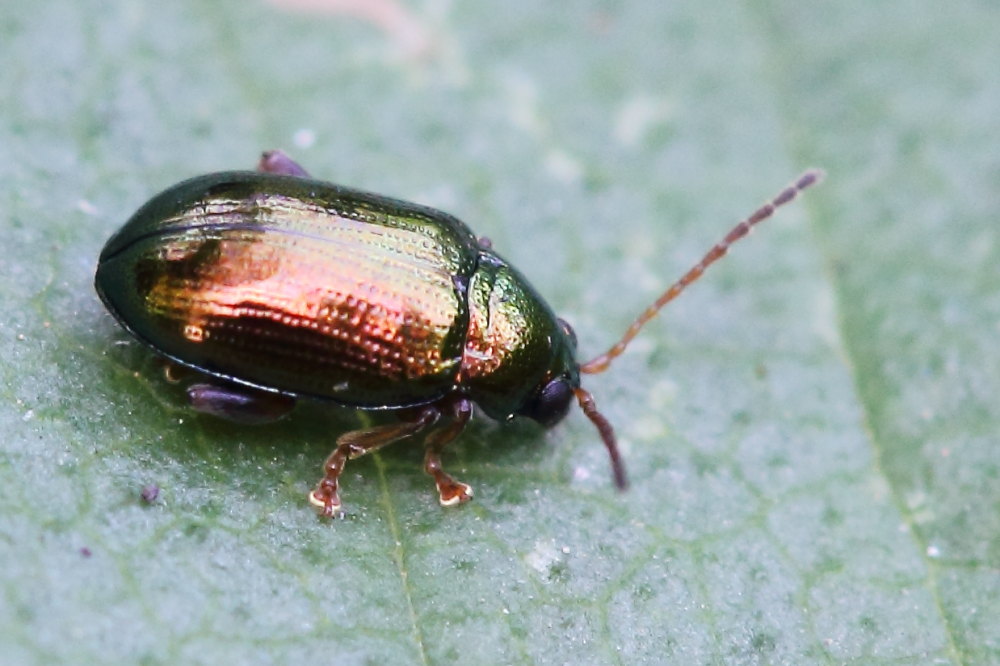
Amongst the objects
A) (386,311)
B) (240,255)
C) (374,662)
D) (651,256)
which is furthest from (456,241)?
(374,662)

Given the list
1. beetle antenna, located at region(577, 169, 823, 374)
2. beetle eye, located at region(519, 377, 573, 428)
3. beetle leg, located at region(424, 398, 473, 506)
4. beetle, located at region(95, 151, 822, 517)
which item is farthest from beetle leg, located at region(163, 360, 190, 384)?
beetle antenna, located at region(577, 169, 823, 374)

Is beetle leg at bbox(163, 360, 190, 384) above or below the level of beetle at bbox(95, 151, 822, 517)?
below

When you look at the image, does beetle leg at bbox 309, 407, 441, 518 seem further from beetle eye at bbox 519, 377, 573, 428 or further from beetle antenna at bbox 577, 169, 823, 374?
beetle antenna at bbox 577, 169, 823, 374

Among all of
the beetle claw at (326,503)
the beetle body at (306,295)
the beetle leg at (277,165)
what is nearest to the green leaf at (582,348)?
the beetle claw at (326,503)

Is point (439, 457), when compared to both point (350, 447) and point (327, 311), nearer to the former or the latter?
point (350, 447)

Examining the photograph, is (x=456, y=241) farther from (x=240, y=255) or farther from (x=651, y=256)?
(x=651, y=256)

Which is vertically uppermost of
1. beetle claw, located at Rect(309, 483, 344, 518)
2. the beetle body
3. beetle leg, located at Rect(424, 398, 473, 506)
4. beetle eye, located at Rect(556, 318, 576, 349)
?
the beetle body

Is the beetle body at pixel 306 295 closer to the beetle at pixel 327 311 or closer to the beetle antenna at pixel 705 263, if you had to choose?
the beetle at pixel 327 311
